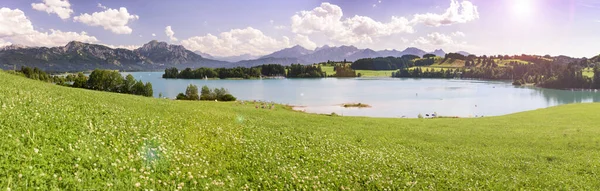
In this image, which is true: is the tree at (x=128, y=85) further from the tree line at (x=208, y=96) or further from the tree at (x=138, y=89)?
the tree line at (x=208, y=96)

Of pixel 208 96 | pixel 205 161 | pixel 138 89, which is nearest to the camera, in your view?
pixel 205 161

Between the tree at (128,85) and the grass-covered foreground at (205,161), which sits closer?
the grass-covered foreground at (205,161)

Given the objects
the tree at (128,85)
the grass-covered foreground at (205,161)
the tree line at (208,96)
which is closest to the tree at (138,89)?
the tree at (128,85)


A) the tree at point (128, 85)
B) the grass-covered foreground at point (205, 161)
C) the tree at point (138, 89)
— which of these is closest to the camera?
the grass-covered foreground at point (205, 161)

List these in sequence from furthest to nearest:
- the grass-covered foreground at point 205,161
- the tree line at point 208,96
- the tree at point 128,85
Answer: the tree at point 128,85
the tree line at point 208,96
the grass-covered foreground at point 205,161

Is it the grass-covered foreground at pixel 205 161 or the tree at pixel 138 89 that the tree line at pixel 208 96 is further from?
the grass-covered foreground at pixel 205 161

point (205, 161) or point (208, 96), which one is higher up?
point (205, 161)

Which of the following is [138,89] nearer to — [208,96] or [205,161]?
[208,96]

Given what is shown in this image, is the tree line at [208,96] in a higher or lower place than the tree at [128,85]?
lower

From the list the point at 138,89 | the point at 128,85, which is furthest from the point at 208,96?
the point at 128,85

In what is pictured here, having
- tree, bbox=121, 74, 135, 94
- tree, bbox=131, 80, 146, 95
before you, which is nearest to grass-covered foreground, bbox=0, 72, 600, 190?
tree, bbox=131, 80, 146, 95

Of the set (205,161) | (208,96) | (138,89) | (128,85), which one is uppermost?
(128,85)

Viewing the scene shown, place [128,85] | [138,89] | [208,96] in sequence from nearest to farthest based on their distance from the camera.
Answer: [208,96] < [138,89] < [128,85]

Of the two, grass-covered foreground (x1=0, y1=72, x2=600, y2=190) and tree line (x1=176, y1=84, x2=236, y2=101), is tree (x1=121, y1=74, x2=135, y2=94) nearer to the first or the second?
tree line (x1=176, y1=84, x2=236, y2=101)
